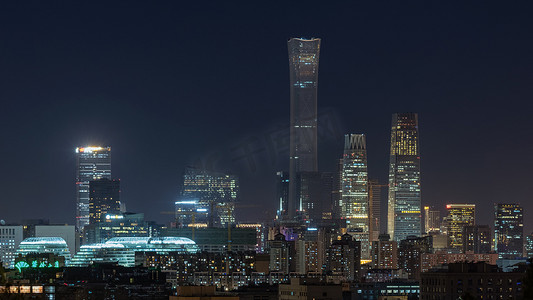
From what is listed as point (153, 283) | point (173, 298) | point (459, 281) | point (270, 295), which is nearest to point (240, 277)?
point (153, 283)

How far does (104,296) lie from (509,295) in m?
39.6

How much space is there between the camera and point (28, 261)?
7407 inches

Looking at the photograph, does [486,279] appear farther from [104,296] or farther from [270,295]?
[104,296]

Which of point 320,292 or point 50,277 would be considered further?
point 50,277

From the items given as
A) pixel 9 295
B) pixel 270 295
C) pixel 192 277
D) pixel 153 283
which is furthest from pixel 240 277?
pixel 9 295

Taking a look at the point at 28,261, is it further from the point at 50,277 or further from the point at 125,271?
the point at 50,277

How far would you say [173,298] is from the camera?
75062 millimetres

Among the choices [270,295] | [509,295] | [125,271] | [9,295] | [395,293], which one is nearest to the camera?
[9,295]

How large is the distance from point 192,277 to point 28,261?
23.0 m

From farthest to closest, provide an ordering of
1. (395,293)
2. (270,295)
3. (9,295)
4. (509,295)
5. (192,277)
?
(192,277) < (395,293) < (270,295) < (509,295) < (9,295)

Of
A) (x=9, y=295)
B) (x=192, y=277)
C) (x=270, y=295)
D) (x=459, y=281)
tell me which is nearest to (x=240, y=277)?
(x=192, y=277)

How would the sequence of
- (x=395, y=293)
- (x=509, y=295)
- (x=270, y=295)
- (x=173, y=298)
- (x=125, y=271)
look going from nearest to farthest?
1. (x=173, y=298)
2. (x=509, y=295)
3. (x=270, y=295)
4. (x=395, y=293)
5. (x=125, y=271)

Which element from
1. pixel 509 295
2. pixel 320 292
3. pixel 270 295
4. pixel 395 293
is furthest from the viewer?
pixel 395 293

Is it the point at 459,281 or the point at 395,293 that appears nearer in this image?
the point at 459,281
